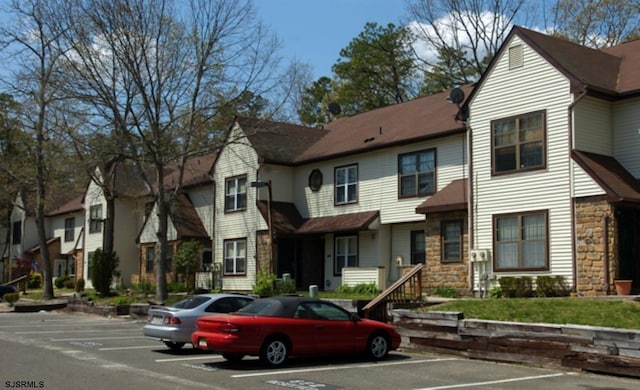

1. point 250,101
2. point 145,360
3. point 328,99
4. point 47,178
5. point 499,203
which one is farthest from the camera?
point 328,99

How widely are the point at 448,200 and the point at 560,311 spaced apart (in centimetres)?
935

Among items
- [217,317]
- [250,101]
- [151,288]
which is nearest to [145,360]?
[217,317]

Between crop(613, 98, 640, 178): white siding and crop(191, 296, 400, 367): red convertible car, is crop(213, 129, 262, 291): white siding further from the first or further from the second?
crop(191, 296, 400, 367): red convertible car

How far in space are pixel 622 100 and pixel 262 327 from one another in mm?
14884

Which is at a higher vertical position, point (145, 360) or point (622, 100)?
point (622, 100)

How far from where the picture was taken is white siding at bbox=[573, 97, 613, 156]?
22297 millimetres

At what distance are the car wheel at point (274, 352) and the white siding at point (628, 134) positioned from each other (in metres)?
13.6

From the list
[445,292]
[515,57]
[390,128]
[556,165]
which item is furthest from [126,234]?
[556,165]

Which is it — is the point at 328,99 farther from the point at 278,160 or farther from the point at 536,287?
the point at 536,287

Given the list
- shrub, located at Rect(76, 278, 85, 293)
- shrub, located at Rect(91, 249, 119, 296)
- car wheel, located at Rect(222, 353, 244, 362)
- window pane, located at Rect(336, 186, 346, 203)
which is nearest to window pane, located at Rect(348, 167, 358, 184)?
window pane, located at Rect(336, 186, 346, 203)

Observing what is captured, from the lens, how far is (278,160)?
3444 centimetres

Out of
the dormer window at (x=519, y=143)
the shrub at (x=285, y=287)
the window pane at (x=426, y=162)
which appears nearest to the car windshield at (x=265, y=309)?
the dormer window at (x=519, y=143)

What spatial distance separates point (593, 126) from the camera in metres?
22.7

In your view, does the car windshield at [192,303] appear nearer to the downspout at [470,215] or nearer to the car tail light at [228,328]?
the car tail light at [228,328]
